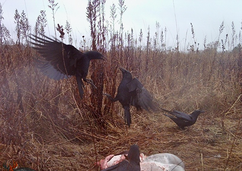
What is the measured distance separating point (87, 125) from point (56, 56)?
1304 mm

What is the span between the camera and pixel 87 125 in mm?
2936

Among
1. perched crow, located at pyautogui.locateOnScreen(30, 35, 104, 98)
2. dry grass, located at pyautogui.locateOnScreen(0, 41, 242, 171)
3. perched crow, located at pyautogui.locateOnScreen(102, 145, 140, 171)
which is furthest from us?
dry grass, located at pyautogui.locateOnScreen(0, 41, 242, 171)

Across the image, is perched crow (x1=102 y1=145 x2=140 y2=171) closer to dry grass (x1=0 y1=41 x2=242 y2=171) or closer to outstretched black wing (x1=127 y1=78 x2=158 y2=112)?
dry grass (x1=0 y1=41 x2=242 y2=171)

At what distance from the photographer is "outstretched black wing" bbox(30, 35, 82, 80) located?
182cm

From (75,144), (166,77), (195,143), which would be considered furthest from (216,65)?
(75,144)

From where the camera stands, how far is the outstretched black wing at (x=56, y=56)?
1816 millimetres

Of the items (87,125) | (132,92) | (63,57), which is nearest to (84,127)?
(87,125)

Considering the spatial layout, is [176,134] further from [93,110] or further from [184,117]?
[93,110]

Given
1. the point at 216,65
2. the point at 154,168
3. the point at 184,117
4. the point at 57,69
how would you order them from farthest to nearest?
the point at 216,65 < the point at 184,117 < the point at 57,69 < the point at 154,168

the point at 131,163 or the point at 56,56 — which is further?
the point at 56,56

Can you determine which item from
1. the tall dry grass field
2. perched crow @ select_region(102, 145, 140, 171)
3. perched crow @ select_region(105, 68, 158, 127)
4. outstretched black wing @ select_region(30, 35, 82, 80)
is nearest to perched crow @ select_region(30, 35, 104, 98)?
outstretched black wing @ select_region(30, 35, 82, 80)

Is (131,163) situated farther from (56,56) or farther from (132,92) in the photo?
(56,56)

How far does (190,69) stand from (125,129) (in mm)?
3295

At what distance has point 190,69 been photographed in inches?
221
